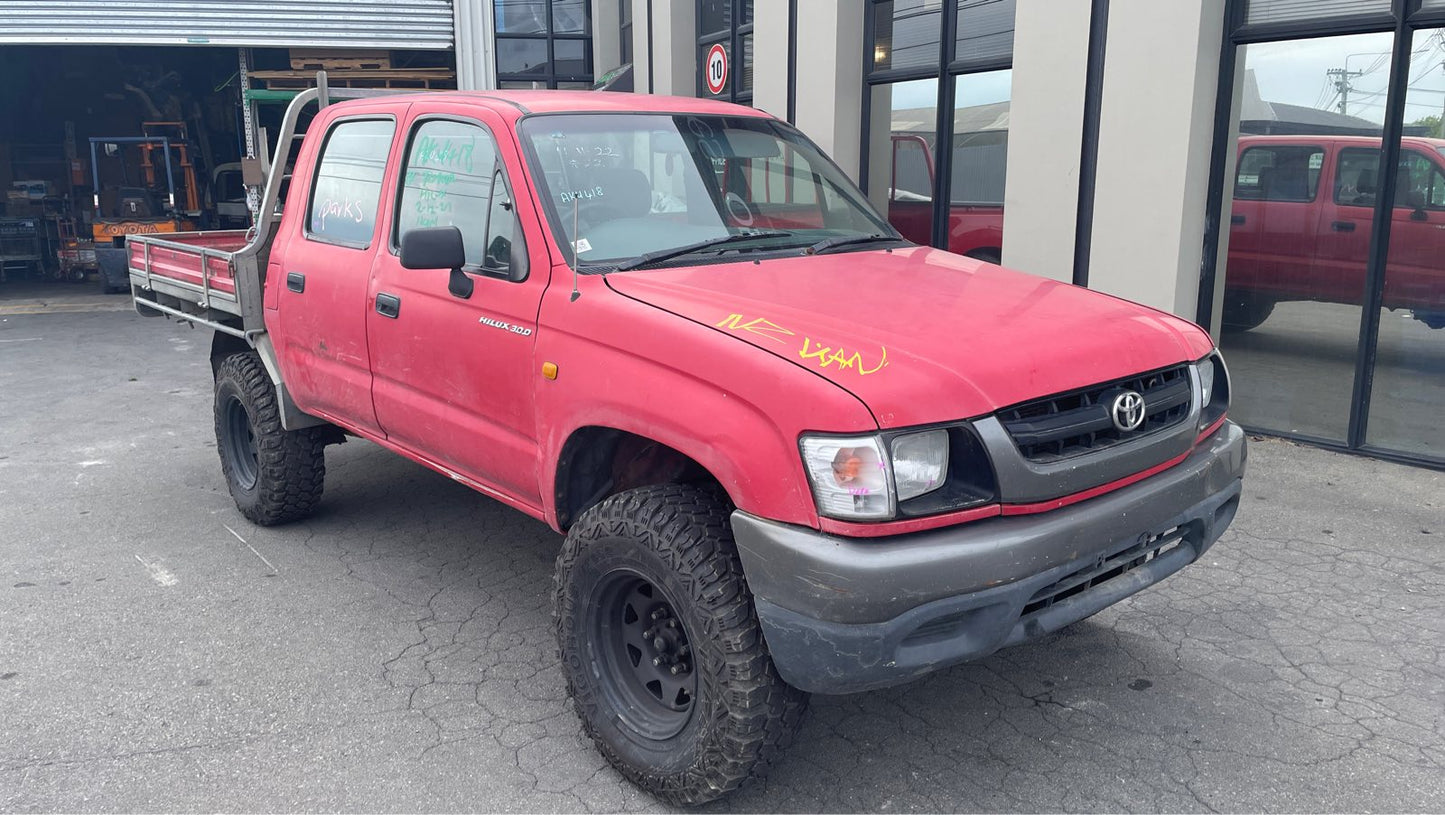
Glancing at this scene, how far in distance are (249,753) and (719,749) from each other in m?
1.56

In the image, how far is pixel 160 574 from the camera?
4973 mm

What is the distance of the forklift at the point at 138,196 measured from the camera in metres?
16.2

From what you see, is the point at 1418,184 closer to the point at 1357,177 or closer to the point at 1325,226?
the point at 1357,177

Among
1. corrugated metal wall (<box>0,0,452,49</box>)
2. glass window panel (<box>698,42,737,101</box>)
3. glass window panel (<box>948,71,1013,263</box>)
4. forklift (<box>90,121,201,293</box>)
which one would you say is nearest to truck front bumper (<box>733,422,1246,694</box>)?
glass window panel (<box>948,71,1013,263</box>)

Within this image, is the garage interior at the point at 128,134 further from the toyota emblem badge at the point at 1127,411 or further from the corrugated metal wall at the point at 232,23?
the toyota emblem badge at the point at 1127,411

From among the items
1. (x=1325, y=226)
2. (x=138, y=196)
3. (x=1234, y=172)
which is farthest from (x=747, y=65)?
(x=138, y=196)

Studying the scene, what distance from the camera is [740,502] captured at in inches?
110

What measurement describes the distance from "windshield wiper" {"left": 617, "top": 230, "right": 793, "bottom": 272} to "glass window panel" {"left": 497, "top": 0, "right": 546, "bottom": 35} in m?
13.4

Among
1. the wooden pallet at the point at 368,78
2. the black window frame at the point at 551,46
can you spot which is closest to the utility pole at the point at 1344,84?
the black window frame at the point at 551,46

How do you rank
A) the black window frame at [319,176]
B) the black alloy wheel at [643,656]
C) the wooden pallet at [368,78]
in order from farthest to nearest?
the wooden pallet at [368,78] < the black window frame at [319,176] < the black alloy wheel at [643,656]

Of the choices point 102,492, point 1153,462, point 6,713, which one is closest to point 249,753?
point 6,713

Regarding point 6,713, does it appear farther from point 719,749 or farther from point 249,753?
point 719,749

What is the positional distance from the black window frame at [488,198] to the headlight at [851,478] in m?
1.41

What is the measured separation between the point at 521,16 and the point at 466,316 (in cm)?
1349
